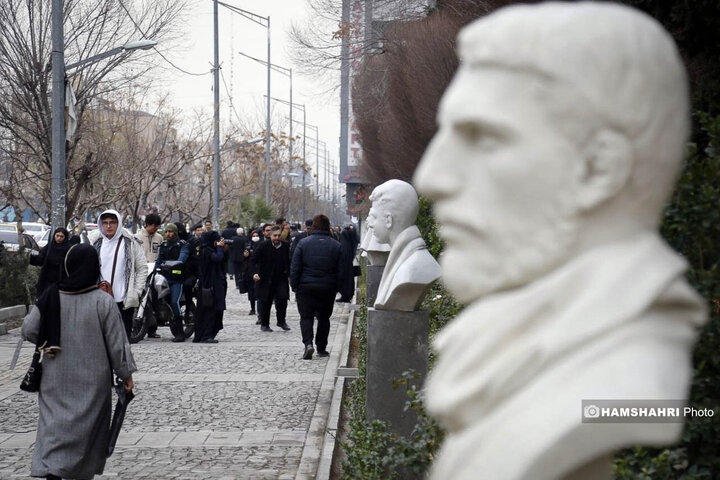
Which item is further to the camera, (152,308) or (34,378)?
(152,308)

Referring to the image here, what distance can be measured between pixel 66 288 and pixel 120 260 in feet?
20.9

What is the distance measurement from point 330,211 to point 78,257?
116 metres

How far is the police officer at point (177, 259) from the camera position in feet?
56.4

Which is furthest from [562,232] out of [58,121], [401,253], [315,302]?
[58,121]

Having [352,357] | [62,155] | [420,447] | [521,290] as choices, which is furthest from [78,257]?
[62,155]

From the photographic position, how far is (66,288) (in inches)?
283

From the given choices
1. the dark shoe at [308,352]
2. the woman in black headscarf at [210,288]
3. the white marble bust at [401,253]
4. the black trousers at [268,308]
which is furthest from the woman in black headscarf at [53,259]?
the black trousers at [268,308]

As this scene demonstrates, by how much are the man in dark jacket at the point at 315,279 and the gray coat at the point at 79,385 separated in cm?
740

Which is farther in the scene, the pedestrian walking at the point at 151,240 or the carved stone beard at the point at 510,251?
the pedestrian walking at the point at 151,240

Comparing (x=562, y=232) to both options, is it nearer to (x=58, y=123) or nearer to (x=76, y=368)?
(x=76, y=368)

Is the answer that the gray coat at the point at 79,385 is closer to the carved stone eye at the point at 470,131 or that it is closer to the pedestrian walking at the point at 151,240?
the carved stone eye at the point at 470,131

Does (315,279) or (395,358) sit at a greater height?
(315,279)

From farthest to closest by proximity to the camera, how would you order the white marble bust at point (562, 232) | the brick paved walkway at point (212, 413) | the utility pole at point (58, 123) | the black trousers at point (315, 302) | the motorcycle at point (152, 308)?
the motorcycle at point (152, 308) → the utility pole at point (58, 123) → the black trousers at point (315, 302) → the brick paved walkway at point (212, 413) → the white marble bust at point (562, 232)

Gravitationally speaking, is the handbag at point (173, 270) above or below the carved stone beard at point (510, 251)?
below
